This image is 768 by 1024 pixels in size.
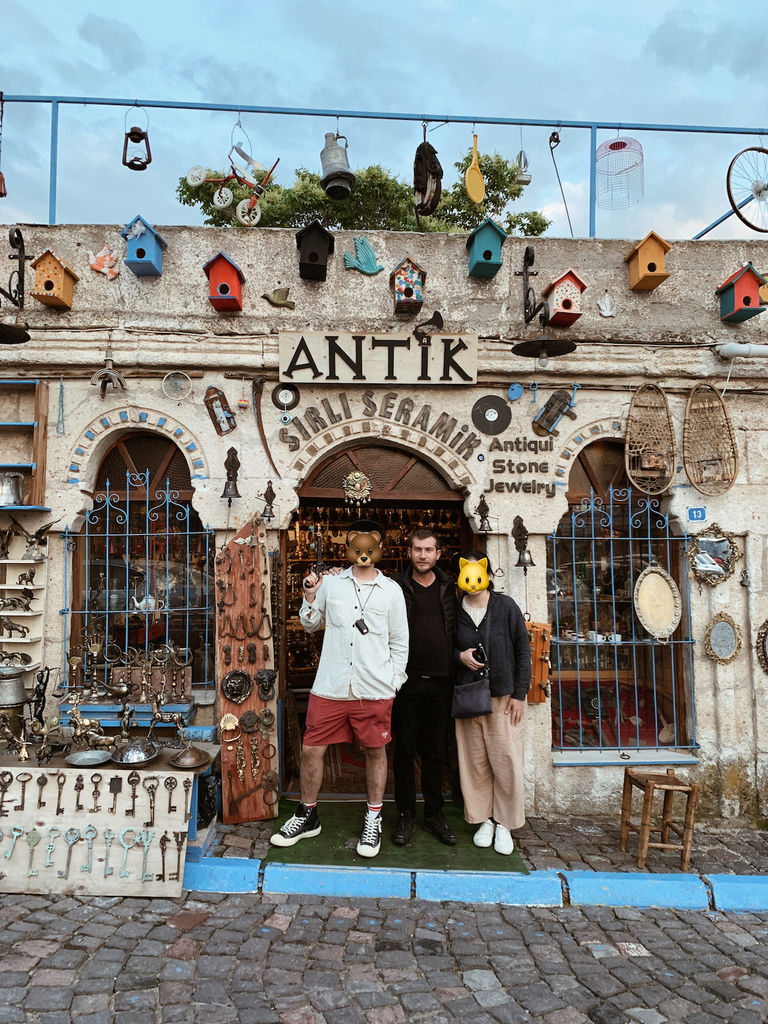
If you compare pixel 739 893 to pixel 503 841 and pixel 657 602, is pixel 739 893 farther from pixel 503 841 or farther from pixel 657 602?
pixel 657 602

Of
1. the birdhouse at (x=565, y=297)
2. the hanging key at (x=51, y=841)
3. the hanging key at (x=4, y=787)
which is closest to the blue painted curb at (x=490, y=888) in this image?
the hanging key at (x=51, y=841)

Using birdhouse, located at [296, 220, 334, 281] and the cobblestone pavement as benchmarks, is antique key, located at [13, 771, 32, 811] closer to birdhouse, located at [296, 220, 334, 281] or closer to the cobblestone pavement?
the cobblestone pavement

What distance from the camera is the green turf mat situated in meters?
4.26

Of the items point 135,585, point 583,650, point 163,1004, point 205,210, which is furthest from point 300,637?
point 205,210

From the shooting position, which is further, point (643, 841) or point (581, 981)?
point (643, 841)

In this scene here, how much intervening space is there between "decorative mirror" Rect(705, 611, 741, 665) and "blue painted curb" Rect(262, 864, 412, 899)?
3.14 meters

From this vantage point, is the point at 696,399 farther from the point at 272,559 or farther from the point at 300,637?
the point at 300,637

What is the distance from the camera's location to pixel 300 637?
7.92 meters

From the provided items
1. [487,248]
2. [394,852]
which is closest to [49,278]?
[487,248]

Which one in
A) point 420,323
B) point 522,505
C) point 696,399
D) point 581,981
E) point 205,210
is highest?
point 205,210

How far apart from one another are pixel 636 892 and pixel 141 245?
19.8ft

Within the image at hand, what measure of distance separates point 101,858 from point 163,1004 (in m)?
1.23

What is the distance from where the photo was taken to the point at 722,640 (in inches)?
213

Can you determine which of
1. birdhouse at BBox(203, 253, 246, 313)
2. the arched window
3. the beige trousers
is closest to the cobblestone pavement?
the beige trousers
